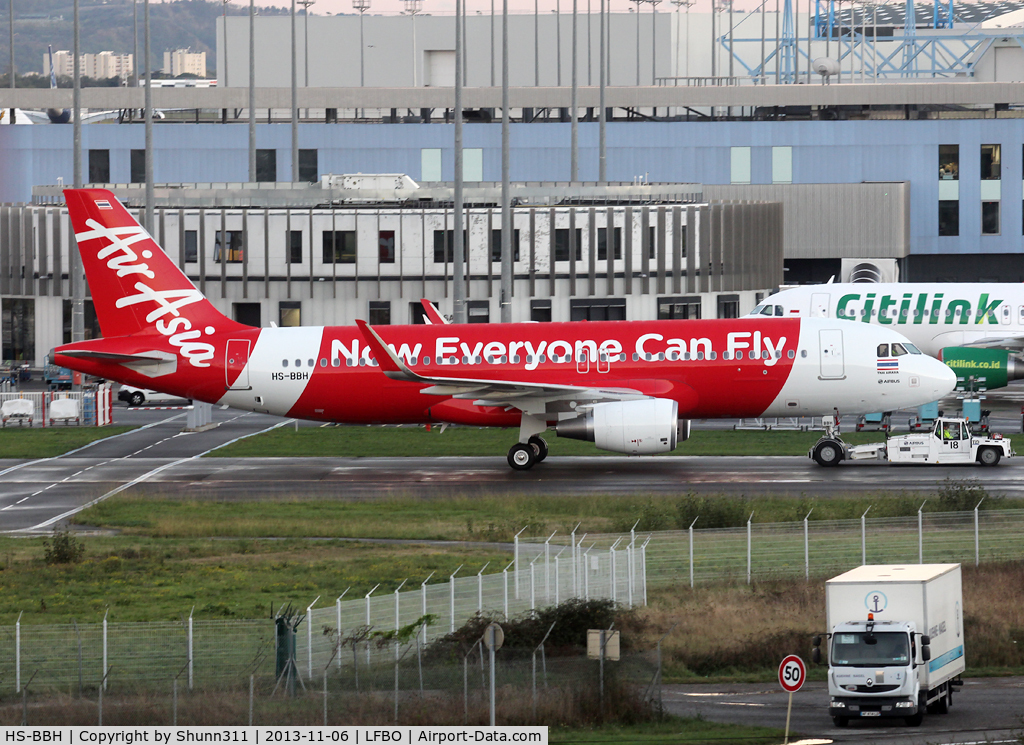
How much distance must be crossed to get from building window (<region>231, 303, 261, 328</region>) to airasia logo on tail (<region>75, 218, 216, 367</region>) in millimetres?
36462

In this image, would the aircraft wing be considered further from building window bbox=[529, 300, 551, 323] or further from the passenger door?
building window bbox=[529, 300, 551, 323]

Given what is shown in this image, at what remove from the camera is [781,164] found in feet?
428

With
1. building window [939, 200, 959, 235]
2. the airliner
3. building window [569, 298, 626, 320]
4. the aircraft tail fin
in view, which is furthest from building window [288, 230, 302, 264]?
building window [939, 200, 959, 235]

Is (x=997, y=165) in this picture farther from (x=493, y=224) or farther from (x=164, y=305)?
(x=164, y=305)

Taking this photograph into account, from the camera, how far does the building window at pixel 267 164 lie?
127438 millimetres

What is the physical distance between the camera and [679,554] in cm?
3575

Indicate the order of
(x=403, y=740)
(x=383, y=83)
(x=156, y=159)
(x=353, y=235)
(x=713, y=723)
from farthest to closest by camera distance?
(x=383, y=83) → (x=156, y=159) → (x=353, y=235) → (x=713, y=723) → (x=403, y=740)

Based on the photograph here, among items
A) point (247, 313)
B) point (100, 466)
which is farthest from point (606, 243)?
point (100, 466)

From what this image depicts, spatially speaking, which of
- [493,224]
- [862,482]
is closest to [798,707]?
[862,482]

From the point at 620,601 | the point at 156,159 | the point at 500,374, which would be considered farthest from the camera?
the point at 156,159

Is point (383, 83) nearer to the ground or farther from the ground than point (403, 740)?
farther from the ground

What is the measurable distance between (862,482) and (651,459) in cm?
1045

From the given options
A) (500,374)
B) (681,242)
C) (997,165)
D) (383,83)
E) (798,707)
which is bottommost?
(798,707)

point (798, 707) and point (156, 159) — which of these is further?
point (156, 159)
